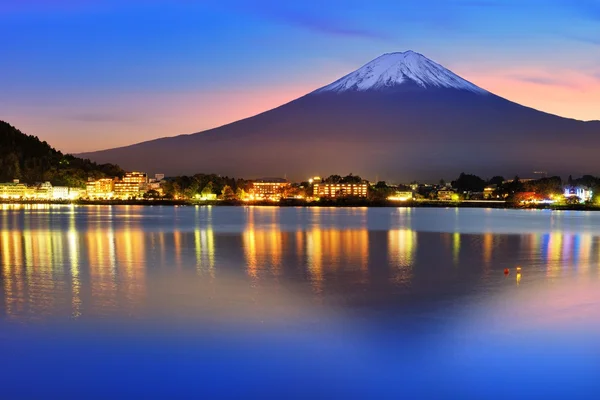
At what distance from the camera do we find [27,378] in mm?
6520

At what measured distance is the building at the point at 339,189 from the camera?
11125 centimetres

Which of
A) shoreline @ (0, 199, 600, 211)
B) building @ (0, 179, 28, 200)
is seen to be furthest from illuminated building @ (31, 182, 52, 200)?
shoreline @ (0, 199, 600, 211)

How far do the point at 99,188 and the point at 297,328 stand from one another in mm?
111603

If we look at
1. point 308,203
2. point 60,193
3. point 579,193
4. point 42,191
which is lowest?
point 308,203

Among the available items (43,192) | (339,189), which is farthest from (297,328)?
(43,192)

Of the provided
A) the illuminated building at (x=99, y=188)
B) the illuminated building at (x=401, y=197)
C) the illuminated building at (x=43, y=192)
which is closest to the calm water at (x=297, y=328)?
the illuminated building at (x=401, y=197)

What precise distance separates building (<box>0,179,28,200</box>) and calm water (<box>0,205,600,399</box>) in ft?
303

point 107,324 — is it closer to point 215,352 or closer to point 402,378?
point 215,352

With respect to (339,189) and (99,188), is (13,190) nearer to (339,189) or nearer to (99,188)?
(99,188)

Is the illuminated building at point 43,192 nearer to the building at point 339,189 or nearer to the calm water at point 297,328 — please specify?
the building at point 339,189

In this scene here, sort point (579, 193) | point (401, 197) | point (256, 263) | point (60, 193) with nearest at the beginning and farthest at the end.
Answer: point (256, 263) → point (579, 193) → point (60, 193) → point (401, 197)

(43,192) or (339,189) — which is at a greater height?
(43,192)

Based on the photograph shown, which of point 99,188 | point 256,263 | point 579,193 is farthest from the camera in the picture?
point 99,188

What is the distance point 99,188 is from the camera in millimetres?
114312
